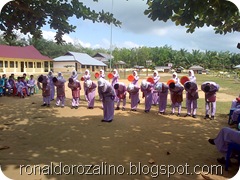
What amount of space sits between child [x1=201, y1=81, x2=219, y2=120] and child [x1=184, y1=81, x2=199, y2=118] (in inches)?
12.4

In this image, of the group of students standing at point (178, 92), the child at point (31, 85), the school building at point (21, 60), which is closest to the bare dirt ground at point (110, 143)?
the group of students standing at point (178, 92)

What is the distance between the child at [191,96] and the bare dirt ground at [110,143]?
1.12 feet

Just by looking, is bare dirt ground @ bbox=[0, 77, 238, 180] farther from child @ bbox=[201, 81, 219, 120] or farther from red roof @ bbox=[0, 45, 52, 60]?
red roof @ bbox=[0, 45, 52, 60]

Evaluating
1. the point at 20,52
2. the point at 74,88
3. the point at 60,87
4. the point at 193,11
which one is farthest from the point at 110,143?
the point at 20,52

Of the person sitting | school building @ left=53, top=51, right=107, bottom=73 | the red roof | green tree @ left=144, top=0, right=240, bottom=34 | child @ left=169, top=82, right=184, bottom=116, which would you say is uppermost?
the red roof

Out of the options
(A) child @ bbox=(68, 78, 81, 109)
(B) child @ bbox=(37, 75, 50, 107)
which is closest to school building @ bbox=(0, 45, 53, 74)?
(B) child @ bbox=(37, 75, 50, 107)

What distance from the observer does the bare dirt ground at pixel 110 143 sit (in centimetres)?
379

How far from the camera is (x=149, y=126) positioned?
6691 mm

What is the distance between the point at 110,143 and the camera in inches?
200

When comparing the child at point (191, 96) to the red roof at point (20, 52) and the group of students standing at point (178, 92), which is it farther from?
the red roof at point (20, 52)

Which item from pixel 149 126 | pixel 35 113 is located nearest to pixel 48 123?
pixel 35 113

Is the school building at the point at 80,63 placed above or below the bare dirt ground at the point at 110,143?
above

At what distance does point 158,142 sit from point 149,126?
4.85 feet

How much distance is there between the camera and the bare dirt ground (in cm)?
379
